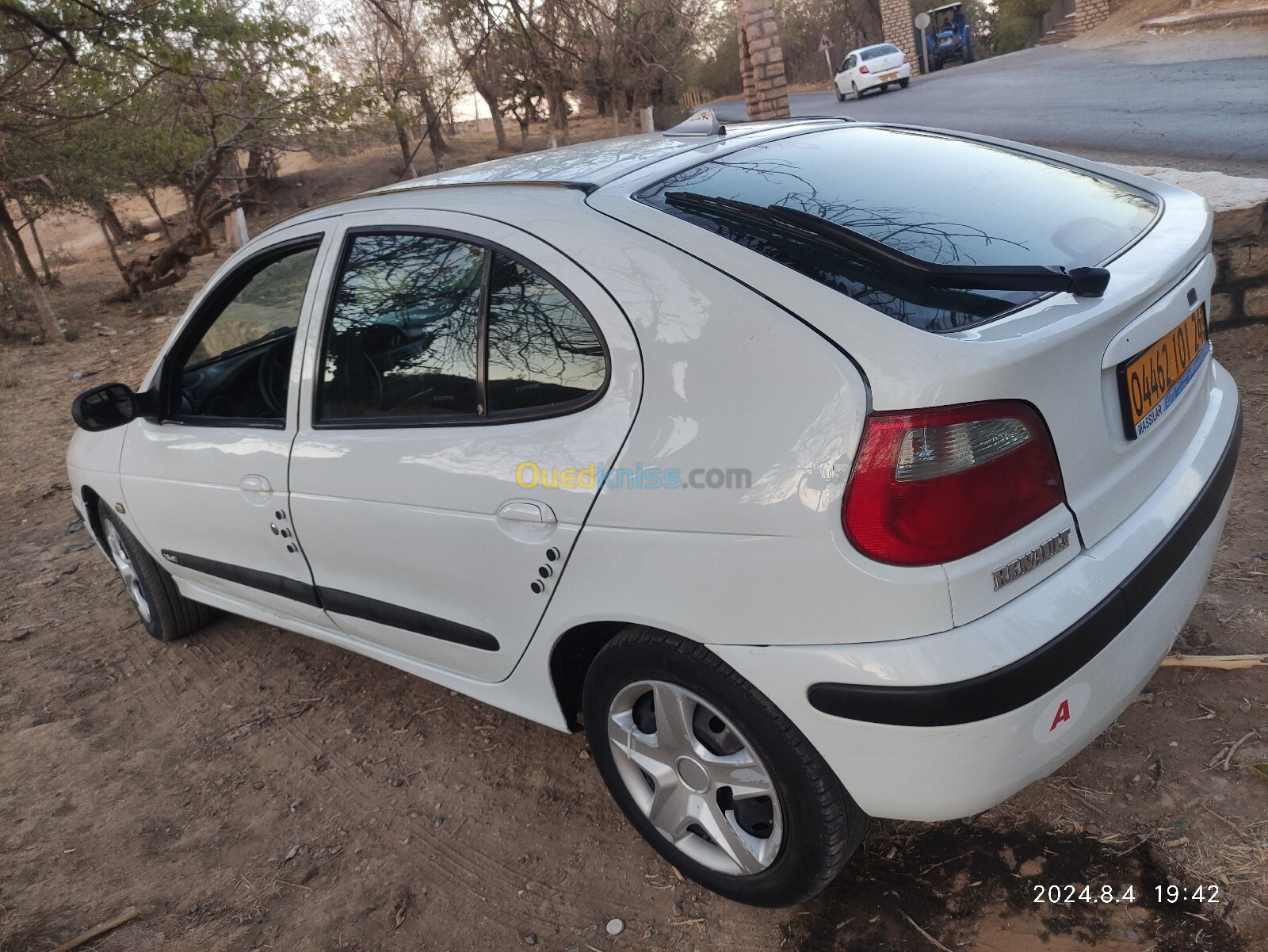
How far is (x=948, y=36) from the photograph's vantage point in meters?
34.0

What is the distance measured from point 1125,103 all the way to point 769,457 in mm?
14750

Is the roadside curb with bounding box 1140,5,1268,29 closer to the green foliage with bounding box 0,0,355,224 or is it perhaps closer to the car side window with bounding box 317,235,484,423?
the green foliage with bounding box 0,0,355,224

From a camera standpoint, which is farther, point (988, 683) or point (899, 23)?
point (899, 23)

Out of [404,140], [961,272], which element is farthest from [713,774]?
[404,140]

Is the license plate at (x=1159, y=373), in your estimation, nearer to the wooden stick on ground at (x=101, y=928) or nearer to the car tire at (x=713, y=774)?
the car tire at (x=713, y=774)

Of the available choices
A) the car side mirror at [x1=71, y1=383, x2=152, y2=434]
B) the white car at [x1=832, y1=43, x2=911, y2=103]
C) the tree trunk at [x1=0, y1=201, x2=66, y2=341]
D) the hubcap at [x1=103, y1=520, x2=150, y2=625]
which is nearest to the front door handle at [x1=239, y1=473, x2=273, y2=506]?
the car side mirror at [x1=71, y1=383, x2=152, y2=434]

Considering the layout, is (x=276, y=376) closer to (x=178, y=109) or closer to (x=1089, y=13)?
(x=178, y=109)

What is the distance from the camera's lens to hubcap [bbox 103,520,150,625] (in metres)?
4.05

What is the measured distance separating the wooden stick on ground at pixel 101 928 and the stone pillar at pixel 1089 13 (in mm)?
33490

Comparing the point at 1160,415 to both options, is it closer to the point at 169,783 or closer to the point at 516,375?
the point at 516,375

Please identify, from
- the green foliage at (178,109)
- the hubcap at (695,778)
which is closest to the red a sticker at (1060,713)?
the hubcap at (695,778)

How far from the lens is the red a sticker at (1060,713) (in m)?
1.74

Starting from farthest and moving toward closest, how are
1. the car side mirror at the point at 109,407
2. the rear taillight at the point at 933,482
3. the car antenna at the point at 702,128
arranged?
1. the car side mirror at the point at 109,407
2. the car antenna at the point at 702,128
3. the rear taillight at the point at 933,482

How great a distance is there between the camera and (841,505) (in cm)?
165
